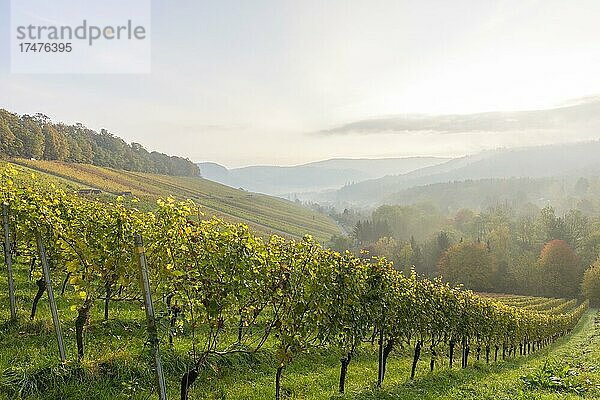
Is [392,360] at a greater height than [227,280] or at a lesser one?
lesser

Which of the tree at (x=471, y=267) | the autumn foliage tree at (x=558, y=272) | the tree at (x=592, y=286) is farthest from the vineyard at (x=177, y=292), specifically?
the autumn foliage tree at (x=558, y=272)

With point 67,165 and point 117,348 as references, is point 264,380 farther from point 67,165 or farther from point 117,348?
point 67,165

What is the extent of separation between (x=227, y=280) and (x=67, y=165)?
91.9 m

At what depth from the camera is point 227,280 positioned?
7.91 metres

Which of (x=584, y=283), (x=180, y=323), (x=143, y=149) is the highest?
(x=143, y=149)

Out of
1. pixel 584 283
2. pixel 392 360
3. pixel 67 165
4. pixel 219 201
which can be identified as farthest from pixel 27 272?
pixel 219 201

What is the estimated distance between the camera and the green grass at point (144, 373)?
876cm

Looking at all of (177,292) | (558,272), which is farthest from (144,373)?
(558,272)

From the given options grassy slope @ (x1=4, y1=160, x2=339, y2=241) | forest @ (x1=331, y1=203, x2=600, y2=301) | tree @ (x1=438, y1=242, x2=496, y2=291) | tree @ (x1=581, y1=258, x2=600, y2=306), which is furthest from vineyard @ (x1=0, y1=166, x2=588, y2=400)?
tree @ (x1=581, y1=258, x2=600, y2=306)

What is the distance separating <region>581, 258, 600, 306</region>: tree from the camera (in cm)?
7281

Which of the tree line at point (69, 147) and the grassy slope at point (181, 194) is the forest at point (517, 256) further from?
the tree line at point (69, 147)

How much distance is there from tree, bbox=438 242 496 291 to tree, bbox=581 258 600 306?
15.0 metres

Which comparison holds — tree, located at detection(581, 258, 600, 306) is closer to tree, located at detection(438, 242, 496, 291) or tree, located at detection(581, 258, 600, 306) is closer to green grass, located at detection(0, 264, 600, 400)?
tree, located at detection(438, 242, 496, 291)

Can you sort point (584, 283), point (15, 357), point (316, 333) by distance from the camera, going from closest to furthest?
point (15, 357) → point (316, 333) → point (584, 283)
